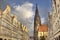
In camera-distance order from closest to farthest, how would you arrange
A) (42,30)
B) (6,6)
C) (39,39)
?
(6,6) → (39,39) → (42,30)

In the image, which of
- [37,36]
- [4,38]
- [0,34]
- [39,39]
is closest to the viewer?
[0,34]

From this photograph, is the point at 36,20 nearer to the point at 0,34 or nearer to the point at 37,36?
the point at 37,36

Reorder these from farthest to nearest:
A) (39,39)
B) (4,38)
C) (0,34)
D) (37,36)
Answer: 1. (37,36)
2. (39,39)
3. (4,38)
4. (0,34)

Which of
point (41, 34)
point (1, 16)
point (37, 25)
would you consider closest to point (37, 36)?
point (41, 34)

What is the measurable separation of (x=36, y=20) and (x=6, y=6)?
43.4m

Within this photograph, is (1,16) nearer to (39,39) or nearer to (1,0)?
(1,0)

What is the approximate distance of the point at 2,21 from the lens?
1939 centimetres

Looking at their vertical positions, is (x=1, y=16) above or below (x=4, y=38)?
above

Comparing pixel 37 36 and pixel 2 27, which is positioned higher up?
pixel 2 27

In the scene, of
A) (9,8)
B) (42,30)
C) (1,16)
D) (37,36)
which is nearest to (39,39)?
(37,36)

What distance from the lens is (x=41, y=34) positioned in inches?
2410

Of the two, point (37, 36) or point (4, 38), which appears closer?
point (4, 38)

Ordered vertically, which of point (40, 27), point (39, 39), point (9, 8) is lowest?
point (39, 39)

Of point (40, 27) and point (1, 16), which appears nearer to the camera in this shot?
point (1, 16)
